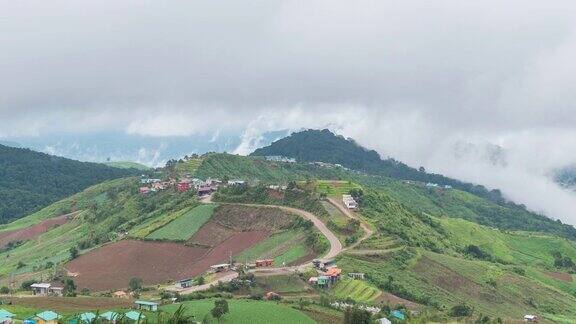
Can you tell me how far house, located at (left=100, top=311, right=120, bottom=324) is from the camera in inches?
2817

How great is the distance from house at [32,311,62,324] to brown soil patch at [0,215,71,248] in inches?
4115

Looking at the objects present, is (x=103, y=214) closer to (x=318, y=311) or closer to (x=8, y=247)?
(x=8, y=247)

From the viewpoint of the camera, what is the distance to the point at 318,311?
270 ft

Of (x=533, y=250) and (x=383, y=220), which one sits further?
(x=533, y=250)

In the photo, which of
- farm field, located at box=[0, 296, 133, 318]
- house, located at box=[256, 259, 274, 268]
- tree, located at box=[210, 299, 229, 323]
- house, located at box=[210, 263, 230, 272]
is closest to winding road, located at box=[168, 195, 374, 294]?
house, located at box=[210, 263, 230, 272]

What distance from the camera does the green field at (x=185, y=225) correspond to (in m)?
124

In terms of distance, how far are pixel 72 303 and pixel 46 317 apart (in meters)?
10.6

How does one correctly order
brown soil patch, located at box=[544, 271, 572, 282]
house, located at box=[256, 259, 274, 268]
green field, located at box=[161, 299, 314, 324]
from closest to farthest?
green field, located at box=[161, 299, 314, 324] → house, located at box=[256, 259, 274, 268] → brown soil patch, located at box=[544, 271, 572, 282]

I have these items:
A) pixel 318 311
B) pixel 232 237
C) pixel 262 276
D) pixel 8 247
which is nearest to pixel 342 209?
pixel 232 237

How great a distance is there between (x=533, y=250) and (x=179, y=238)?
93.1m

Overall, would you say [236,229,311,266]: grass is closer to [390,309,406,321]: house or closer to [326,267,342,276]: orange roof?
[326,267,342,276]: orange roof

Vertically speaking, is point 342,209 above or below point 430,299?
above

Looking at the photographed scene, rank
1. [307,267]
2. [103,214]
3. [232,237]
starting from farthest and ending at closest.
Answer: [103,214] < [232,237] < [307,267]

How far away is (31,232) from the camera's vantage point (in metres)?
180
